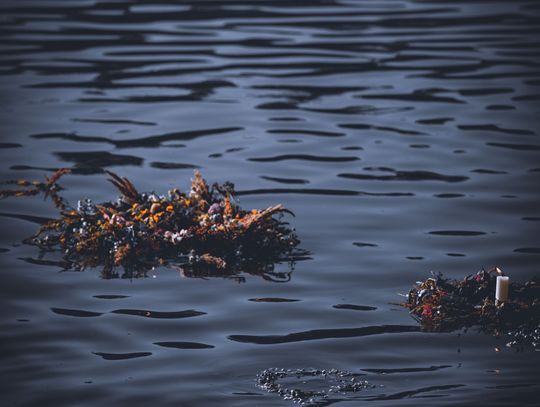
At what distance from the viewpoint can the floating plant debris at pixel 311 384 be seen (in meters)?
5.93

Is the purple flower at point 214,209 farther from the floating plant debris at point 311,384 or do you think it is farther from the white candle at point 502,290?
the white candle at point 502,290

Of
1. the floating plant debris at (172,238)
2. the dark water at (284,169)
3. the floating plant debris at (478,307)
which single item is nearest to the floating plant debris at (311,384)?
the dark water at (284,169)

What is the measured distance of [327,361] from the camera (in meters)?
6.47

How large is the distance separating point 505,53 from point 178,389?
461 inches

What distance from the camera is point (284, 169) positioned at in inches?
434

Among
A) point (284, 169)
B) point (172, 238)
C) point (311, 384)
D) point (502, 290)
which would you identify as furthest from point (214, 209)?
point (311, 384)

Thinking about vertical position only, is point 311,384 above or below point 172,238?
below

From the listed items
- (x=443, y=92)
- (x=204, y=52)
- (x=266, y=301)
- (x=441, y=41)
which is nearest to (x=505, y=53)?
(x=441, y=41)

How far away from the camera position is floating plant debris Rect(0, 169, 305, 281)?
8258mm

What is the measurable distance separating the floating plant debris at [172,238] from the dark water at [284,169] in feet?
0.86

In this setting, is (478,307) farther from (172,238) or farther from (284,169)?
(284,169)

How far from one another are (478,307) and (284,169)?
13.9 ft

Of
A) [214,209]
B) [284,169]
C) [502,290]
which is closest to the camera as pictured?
[502,290]

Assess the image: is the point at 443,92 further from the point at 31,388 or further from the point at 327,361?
the point at 31,388
